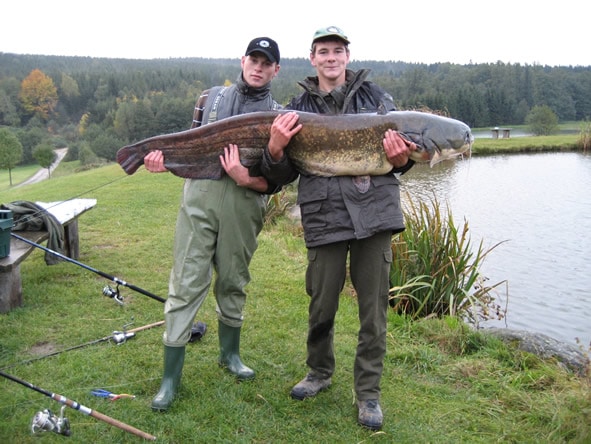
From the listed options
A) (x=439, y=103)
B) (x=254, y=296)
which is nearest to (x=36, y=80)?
(x=439, y=103)

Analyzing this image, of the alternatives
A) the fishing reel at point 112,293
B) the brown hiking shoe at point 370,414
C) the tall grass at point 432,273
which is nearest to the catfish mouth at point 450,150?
the brown hiking shoe at point 370,414

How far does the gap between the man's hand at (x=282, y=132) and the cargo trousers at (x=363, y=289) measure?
70 centimetres

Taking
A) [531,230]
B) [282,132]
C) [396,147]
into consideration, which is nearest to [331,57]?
[282,132]

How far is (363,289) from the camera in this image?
3396 millimetres

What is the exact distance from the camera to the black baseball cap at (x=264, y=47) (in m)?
3.41

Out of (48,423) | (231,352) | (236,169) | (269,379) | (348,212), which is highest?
(236,169)

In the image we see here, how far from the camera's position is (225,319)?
12.9ft

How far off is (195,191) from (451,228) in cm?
378

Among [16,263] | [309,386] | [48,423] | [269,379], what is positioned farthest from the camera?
[16,263]

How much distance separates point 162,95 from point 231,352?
245 feet

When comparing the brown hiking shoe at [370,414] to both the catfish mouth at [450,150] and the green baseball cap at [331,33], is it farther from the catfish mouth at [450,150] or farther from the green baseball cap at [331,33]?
the green baseball cap at [331,33]

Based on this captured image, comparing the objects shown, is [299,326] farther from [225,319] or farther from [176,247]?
[176,247]

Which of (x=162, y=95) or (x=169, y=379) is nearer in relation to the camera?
(x=169, y=379)

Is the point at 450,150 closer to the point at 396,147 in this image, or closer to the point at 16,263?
the point at 396,147
